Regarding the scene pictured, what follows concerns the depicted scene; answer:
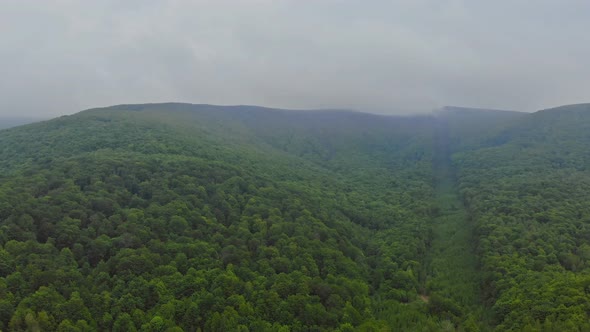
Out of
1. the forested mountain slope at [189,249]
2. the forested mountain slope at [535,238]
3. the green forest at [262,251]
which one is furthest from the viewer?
the forested mountain slope at [189,249]

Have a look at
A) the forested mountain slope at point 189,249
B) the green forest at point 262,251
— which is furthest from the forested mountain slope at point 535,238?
the forested mountain slope at point 189,249

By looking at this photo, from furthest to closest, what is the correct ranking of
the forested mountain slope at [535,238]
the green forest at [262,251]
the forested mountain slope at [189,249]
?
1. the forested mountain slope at [189,249]
2. the green forest at [262,251]
3. the forested mountain slope at [535,238]

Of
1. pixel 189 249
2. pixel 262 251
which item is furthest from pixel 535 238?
pixel 189 249

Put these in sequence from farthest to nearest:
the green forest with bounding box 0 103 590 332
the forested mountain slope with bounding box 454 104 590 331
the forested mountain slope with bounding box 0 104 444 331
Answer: the forested mountain slope with bounding box 0 104 444 331, the green forest with bounding box 0 103 590 332, the forested mountain slope with bounding box 454 104 590 331

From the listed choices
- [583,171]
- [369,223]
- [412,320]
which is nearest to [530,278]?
[412,320]

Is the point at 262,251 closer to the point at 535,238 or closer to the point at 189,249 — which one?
the point at 189,249

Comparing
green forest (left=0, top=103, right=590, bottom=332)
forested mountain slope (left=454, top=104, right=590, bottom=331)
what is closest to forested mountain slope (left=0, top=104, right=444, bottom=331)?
green forest (left=0, top=103, right=590, bottom=332)

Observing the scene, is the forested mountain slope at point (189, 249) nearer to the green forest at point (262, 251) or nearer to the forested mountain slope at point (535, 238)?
the green forest at point (262, 251)

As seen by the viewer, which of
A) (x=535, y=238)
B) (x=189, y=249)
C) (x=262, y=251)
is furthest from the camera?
(x=535, y=238)

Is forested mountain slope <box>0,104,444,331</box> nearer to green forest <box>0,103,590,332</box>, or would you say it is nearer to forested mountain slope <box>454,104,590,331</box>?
green forest <box>0,103,590,332</box>
